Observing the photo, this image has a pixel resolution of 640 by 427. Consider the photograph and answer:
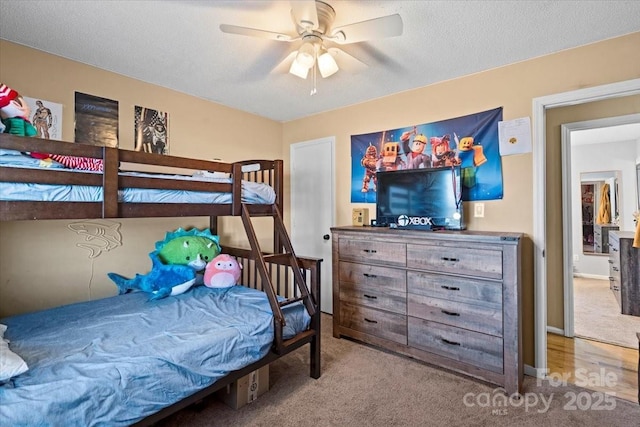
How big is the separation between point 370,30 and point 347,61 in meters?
0.73

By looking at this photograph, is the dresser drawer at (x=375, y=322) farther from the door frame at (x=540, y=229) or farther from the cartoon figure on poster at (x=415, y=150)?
the cartoon figure on poster at (x=415, y=150)

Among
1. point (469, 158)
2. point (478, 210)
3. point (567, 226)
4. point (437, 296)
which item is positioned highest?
point (469, 158)

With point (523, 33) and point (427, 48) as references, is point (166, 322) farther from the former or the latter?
point (523, 33)

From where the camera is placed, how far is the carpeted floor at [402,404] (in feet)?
6.02

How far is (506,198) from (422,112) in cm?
110

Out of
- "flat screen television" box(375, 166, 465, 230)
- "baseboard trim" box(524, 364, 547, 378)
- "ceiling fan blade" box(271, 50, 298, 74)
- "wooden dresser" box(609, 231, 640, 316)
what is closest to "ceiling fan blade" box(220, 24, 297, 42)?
"ceiling fan blade" box(271, 50, 298, 74)

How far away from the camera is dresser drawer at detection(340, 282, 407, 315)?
8.46 feet

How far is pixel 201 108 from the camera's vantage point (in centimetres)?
327

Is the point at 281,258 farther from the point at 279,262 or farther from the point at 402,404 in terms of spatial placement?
the point at 402,404

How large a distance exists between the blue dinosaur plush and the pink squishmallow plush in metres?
0.12

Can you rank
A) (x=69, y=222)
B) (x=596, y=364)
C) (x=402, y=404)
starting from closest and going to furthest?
1. (x=402, y=404)
2. (x=69, y=222)
3. (x=596, y=364)

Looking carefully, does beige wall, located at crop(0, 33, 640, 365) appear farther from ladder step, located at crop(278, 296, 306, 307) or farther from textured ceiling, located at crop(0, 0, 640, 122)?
ladder step, located at crop(278, 296, 306, 307)

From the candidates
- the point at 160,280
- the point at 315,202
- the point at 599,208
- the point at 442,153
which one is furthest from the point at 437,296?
the point at 599,208

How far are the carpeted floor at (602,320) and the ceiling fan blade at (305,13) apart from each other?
3.75 m
